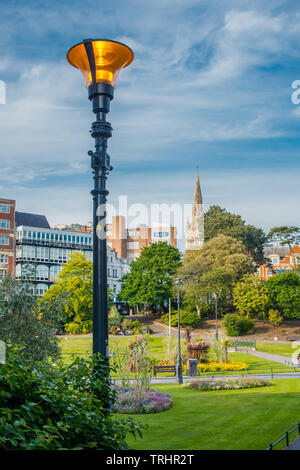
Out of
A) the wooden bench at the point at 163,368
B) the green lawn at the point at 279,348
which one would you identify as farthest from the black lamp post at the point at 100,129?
the green lawn at the point at 279,348

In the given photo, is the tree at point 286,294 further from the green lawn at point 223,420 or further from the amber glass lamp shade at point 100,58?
the amber glass lamp shade at point 100,58

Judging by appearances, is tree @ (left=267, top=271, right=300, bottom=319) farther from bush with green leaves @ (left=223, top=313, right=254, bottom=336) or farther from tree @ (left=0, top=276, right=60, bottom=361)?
tree @ (left=0, top=276, right=60, bottom=361)

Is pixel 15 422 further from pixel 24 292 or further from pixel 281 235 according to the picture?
pixel 281 235

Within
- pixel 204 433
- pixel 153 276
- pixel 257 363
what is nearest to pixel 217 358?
pixel 257 363

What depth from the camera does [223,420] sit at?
58.0 ft

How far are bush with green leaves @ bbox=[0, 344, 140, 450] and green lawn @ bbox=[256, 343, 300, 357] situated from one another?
48545 mm

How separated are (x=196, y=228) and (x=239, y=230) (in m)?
19.8

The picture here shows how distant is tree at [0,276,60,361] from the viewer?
1375 cm

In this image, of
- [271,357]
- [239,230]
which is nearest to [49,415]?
[271,357]

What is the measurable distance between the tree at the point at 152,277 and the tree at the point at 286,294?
52.9ft

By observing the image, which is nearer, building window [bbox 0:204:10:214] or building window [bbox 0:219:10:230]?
building window [bbox 0:219:10:230]

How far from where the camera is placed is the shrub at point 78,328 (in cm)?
6331

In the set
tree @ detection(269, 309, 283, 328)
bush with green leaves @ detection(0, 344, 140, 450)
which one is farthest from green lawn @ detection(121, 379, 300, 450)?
tree @ detection(269, 309, 283, 328)
